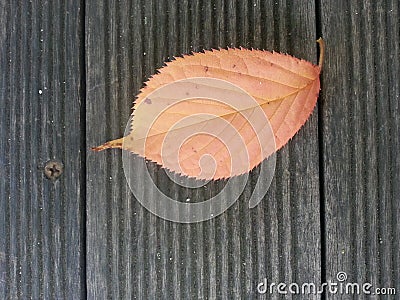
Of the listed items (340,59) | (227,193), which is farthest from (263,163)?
(340,59)

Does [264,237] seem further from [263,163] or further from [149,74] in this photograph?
[149,74]
